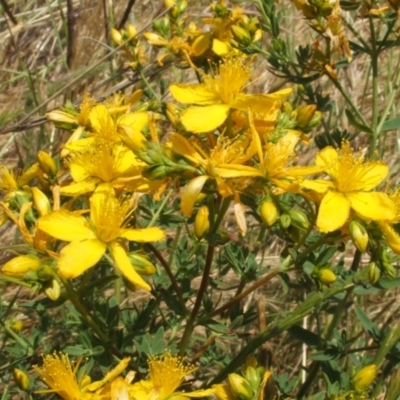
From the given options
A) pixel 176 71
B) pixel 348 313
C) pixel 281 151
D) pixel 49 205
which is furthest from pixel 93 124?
pixel 176 71

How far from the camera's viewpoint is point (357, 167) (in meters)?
1.47

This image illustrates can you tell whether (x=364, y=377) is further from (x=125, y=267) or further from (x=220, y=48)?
(x=220, y=48)

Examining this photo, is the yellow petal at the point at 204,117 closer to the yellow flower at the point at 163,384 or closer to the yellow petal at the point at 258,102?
the yellow petal at the point at 258,102

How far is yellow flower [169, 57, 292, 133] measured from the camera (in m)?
1.31

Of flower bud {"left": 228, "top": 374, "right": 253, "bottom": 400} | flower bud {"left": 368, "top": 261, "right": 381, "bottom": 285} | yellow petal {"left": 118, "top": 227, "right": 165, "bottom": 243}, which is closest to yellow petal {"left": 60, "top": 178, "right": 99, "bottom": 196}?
yellow petal {"left": 118, "top": 227, "right": 165, "bottom": 243}

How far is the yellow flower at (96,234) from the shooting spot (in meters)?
1.25

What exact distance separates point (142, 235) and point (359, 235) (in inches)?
16.0

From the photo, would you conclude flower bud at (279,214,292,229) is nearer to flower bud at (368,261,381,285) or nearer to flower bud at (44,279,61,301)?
flower bud at (368,261,381,285)

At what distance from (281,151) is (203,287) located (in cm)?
30

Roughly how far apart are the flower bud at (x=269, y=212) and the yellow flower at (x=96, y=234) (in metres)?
0.20

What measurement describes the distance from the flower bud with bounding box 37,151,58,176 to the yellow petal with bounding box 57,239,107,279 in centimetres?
25

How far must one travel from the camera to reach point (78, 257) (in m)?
1.26

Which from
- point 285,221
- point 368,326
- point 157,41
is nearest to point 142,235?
point 285,221

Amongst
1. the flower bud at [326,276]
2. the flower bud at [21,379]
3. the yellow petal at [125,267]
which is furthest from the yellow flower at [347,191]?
the flower bud at [21,379]
